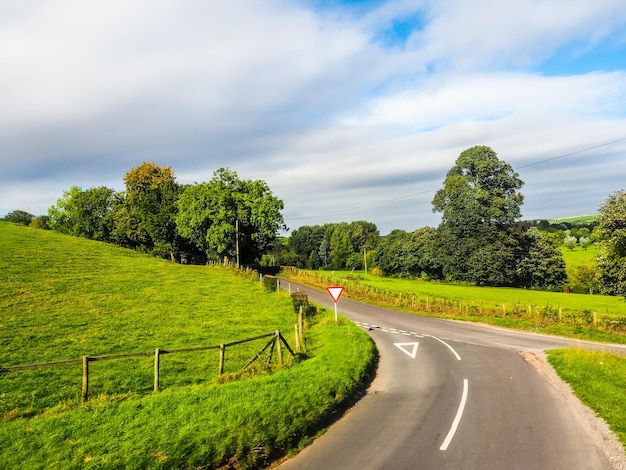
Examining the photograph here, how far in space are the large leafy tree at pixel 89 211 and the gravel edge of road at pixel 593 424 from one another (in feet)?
308

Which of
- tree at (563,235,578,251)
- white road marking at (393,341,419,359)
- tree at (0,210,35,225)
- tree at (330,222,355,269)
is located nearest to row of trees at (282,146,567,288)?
white road marking at (393,341,419,359)

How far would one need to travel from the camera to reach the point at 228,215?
65938 millimetres

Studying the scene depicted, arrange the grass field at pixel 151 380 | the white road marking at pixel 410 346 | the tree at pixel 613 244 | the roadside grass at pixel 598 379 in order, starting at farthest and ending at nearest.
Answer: the tree at pixel 613 244, the white road marking at pixel 410 346, the roadside grass at pixel 598 379, the grass field at pixel 151 380

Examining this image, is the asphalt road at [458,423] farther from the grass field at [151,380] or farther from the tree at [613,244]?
the tree at [613,244]

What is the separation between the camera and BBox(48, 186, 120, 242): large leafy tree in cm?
9279

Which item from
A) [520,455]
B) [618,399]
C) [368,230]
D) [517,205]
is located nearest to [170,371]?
[520,455]

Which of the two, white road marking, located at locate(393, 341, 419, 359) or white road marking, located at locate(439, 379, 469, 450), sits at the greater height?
white road marking, located at locate(439, 379, 469, 450)

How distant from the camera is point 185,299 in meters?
37.1

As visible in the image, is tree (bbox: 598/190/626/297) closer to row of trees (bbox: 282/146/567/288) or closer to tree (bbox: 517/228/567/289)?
row of trees (bbox: 282/146/567/288)

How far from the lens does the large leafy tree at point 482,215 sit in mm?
63000

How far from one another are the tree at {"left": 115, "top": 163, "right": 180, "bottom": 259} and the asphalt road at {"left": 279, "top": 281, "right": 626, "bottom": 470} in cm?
6412

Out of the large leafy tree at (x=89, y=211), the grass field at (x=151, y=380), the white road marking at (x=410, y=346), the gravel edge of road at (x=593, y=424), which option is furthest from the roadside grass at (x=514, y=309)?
the large leafy tree at (x=89, y=211)

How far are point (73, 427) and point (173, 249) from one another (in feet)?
237

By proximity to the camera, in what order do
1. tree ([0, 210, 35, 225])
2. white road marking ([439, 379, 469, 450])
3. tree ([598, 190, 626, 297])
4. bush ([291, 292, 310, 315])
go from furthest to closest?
tree ([0, 210, 35, 225]) < bush ([291, 292, 310, 315]) < tree ([598, 190, 626, 297]) < white road marking ([439, 379, 469, 450])
